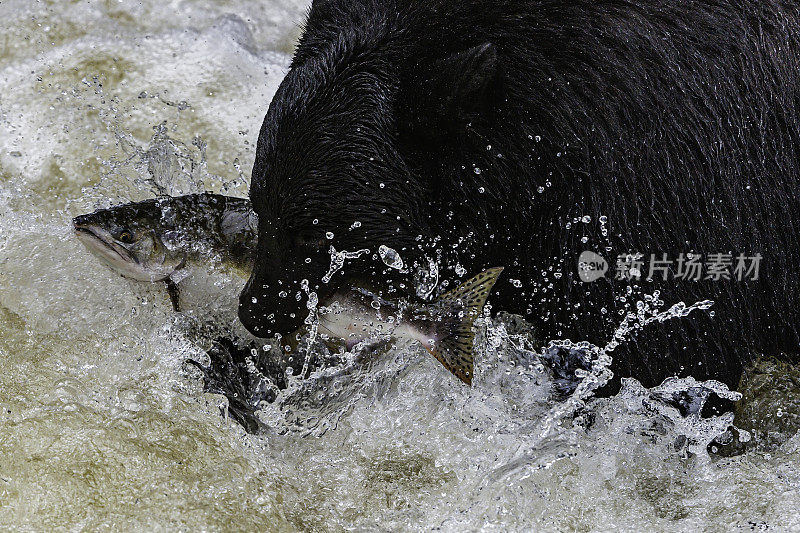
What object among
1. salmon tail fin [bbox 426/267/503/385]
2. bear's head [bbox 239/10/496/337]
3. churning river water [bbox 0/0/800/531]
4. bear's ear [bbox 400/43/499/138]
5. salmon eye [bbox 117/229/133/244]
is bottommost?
churning river water [bbox 0/0/800/531]

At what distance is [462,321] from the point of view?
2.12m

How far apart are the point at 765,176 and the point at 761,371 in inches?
22.2

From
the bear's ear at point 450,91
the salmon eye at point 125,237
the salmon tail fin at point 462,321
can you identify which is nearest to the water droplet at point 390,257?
the salmon tail fin at point 462,321

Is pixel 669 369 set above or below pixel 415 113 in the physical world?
below

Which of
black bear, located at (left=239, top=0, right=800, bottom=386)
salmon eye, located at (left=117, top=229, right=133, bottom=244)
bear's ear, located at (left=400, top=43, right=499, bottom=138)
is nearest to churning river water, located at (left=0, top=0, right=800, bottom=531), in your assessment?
black bear, located at (left=239, top=0, right=800, bottom=386)

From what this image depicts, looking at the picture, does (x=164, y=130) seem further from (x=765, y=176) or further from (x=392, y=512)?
(x=765, y=176)

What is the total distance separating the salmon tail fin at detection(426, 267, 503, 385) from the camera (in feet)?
6.92

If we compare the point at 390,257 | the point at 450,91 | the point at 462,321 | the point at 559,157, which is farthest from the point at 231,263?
the point at 559,157

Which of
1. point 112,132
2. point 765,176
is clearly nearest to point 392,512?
point 765,176

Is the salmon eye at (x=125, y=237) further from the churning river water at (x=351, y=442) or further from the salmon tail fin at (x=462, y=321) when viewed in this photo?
the salmon tail fin at (x=462, y=321)

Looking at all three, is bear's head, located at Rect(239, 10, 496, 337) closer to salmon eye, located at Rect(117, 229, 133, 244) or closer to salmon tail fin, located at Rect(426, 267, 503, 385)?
salmon tail fin, located at Rect(426, 267, 503, 385)

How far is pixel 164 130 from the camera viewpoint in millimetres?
3002

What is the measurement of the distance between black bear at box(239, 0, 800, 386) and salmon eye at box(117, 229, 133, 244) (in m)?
0.32

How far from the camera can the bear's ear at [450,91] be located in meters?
1.92
